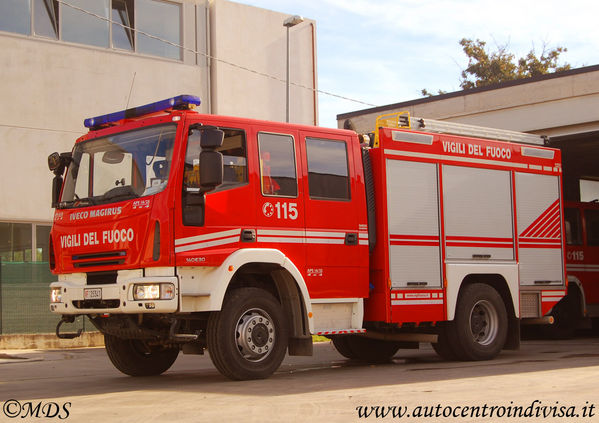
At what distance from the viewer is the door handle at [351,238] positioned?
1148cm

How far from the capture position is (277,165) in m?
10.9

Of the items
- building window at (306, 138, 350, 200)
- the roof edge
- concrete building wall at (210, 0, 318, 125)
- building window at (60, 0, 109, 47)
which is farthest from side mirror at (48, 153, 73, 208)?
concrete building wall at (210, 0, 318, 125)

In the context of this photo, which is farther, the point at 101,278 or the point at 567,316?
the point at 567,316

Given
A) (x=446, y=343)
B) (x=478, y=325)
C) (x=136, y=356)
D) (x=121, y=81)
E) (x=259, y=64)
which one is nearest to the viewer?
(x=136, y=356)

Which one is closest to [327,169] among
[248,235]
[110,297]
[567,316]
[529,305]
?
[248,235]

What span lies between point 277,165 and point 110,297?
2462mm

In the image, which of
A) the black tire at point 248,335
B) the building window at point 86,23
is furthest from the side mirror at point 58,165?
the building window at point 86,23

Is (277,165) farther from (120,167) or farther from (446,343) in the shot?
(446,343)

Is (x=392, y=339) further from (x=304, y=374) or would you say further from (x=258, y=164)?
(x=258, y=164)

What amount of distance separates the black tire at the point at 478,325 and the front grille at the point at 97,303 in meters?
4.92

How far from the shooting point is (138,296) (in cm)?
982

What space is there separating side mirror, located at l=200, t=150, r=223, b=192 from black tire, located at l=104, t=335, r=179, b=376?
115 inches

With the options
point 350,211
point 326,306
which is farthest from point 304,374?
point 350,211

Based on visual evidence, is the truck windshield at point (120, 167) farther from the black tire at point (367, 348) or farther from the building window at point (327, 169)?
the black tire at point (367, 348)
